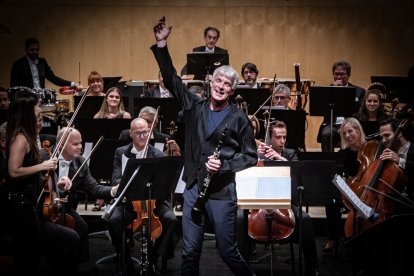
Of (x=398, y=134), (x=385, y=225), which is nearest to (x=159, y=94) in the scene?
(x=398, y=134)

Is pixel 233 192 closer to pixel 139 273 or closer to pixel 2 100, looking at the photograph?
pixel 139 273

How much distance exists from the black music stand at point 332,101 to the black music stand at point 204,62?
1.24 meters

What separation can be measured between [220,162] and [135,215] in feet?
5.84

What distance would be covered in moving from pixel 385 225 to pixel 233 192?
138 cm

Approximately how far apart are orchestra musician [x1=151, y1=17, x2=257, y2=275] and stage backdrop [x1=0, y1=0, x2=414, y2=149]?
21.5 ft

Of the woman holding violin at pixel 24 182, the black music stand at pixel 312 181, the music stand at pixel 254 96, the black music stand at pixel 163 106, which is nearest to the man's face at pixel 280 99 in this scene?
the music stand at pixel 254 96

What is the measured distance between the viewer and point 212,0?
11.1m

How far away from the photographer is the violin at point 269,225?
548 centimetres

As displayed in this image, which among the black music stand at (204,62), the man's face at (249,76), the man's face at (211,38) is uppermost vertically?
the man's face at (211,38)

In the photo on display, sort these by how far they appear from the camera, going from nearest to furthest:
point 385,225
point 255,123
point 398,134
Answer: point 385,225
point 398,134
point 255,123

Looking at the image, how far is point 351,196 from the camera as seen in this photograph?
500cm

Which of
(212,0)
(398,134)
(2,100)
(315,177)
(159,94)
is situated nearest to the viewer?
(315,177)

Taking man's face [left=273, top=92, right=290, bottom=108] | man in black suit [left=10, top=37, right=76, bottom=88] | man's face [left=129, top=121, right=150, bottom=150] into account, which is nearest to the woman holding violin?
man's face [left=129, top=121, right=150, bottom=150]

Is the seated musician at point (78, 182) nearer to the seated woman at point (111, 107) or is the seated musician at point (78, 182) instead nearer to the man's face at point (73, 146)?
the man's face at point (73, 146)
